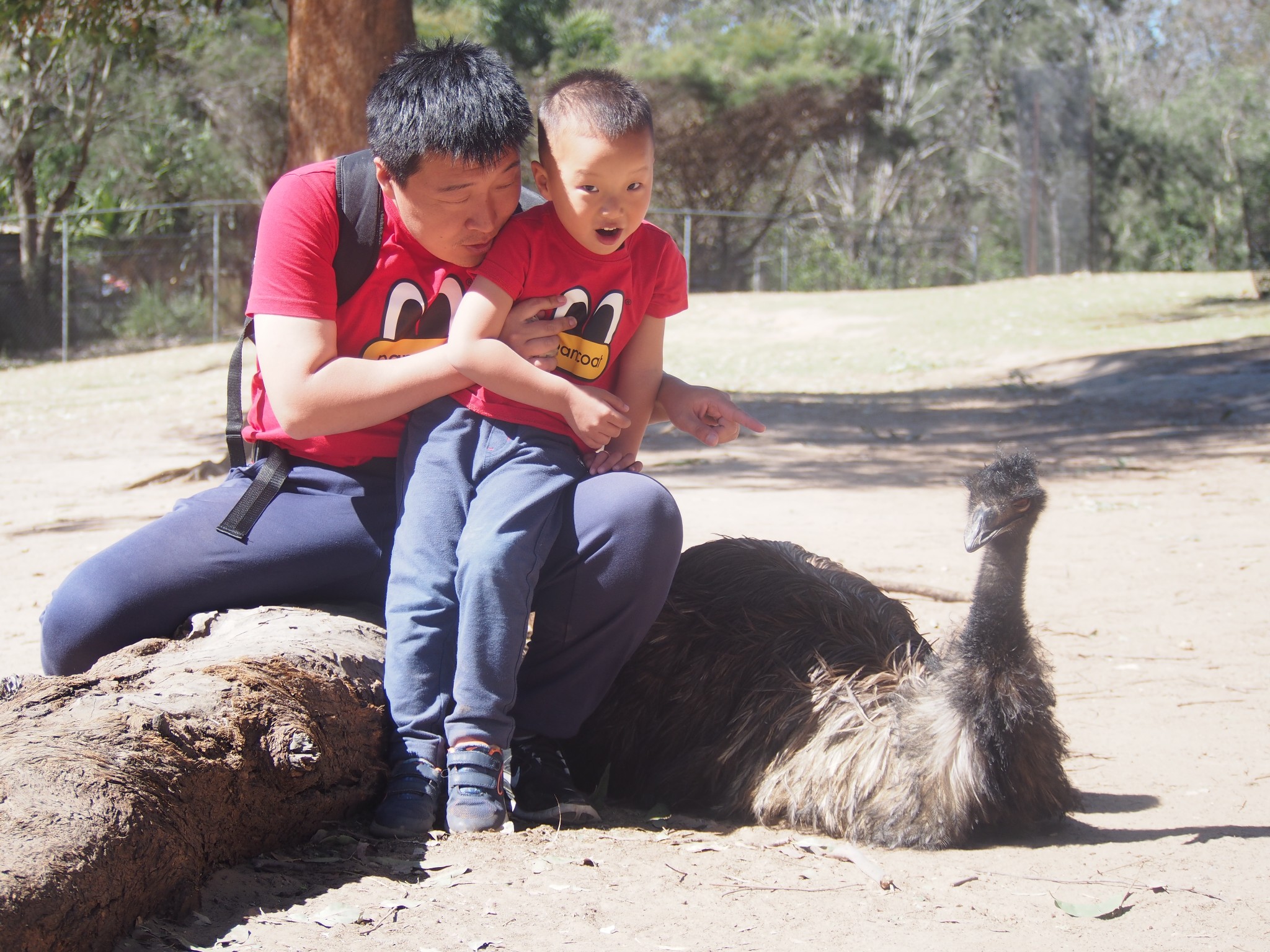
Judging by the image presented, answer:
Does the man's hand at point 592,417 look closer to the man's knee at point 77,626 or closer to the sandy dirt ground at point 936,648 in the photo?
the sandy dirt ground at point 936,648

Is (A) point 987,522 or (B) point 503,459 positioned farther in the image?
(B) point 503,459

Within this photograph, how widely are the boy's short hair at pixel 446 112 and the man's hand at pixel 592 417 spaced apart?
59 cm

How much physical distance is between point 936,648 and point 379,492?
1673 millimetres

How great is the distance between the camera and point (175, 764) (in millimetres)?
2334

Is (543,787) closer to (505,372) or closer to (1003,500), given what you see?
(505,372)

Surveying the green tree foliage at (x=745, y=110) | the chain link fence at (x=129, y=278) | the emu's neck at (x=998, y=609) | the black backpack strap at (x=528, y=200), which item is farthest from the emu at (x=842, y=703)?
the green tree foliage at (x=745, y=110)

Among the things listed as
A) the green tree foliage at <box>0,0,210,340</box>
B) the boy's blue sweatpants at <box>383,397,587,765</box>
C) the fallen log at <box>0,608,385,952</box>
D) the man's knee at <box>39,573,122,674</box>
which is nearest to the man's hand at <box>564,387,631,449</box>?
the boy's blue sweatpants at <box>383,397,587,765</box>

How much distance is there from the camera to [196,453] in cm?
881

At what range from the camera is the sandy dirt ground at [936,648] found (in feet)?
7.80

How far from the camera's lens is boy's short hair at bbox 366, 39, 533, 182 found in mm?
2957

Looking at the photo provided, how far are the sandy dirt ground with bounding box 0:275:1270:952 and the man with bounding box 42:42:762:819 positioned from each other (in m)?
0.43

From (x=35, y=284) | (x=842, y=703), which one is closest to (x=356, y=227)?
(x=842, y=703)

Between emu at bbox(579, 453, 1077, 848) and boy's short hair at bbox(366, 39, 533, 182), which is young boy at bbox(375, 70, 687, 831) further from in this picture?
emu at bbox(579, 453, 1077, 848)

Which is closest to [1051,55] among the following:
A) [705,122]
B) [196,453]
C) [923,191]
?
[923,191]
